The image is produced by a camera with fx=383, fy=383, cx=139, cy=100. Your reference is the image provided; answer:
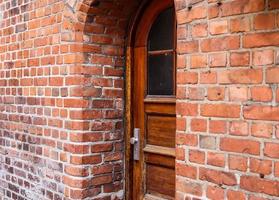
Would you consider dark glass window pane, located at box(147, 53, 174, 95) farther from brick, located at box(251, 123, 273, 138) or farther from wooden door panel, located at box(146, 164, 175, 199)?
brick, located at box(251, 123, 273, 138)

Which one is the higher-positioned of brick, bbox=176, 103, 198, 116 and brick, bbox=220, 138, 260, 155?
brick, bbox=176, 103, 198, 116

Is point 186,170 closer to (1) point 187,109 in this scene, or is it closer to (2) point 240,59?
(1) point 187,109

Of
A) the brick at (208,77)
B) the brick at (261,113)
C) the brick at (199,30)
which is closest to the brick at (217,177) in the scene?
the brick at (261,113)

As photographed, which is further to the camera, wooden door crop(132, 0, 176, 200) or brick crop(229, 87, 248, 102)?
wooden door crop(132, 0, 176, 200)

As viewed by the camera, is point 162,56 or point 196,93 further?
point 162,56

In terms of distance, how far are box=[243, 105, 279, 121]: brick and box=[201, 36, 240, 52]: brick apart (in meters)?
0.34

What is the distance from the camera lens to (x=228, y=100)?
2.05 metres

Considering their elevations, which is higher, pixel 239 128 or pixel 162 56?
pixel 162 56

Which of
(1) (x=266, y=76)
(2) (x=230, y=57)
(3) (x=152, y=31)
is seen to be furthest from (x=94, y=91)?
→ (1) (x=266, y=76)

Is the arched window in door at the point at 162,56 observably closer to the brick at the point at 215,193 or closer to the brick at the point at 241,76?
the brick at the point at 241,76

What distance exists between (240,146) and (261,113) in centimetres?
21

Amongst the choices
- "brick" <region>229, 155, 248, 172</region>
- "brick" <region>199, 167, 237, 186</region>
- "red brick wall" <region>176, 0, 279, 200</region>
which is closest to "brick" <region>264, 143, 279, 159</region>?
"red brick wall" <region>176, 0, 279, 200</region>

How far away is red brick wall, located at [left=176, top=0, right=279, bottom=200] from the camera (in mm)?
1893

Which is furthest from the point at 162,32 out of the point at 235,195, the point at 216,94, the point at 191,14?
the point at 235,195
